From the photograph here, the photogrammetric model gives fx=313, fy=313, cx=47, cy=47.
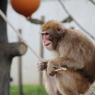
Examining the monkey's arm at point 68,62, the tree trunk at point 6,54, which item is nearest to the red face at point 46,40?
the monkey's arm at point 68,62

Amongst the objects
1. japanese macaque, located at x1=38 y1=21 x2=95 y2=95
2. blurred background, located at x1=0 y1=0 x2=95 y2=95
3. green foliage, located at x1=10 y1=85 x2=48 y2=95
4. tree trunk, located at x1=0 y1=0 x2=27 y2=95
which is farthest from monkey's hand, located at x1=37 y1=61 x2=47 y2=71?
blurred background, located at x1=0 y1=0 x2=95 y2=95

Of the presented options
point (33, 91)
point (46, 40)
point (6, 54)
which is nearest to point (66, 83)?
point (46, 40)

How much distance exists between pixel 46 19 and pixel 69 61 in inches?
212

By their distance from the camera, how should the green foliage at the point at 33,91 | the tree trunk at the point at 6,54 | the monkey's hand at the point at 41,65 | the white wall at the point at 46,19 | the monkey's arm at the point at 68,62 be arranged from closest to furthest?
1. the monkey's arm at the point at 68,62
2. the monkey's hand at the point at 41,65
3. the tree trunk at the point at 6,54
4. the green foliage at the point at 33,91
5. the white wall at the point at 46,19

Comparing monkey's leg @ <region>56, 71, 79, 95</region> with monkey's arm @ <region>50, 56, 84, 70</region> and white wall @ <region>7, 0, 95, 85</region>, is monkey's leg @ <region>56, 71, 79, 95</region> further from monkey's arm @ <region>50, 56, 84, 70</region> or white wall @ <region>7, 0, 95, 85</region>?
white wall @ <region>7, 0, 95, 85</region>

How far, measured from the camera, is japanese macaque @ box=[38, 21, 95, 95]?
384 centimetres

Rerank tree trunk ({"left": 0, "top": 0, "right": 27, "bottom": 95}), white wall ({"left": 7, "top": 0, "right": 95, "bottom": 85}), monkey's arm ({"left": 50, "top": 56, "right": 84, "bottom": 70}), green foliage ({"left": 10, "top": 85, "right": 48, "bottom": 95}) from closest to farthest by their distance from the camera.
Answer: monkey's arm ({"left": 50, "top": 56, "right": 84, "bottom": 70}) < tree trunk ({"left": 0, "top": 0, "right": 27, "bottom": 95}) < green foliage ({"left": 10, "top": 85, "right": 48, "bottom": 95}) < white wall ({"left": 7, "top": 0, "right": 95, "bottom": 85})

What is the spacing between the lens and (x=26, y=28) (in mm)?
9422

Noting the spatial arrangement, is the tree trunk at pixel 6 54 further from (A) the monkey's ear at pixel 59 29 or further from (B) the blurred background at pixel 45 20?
(B) the blurred background at pixel 45 20

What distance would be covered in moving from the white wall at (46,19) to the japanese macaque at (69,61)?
459cm

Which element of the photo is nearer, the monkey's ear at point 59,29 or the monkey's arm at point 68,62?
the monkey's arm at point 68,62

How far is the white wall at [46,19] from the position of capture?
8617 mm

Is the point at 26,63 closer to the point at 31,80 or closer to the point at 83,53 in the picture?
the point at 31,80

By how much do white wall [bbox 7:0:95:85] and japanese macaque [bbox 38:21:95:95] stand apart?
15.0ft
